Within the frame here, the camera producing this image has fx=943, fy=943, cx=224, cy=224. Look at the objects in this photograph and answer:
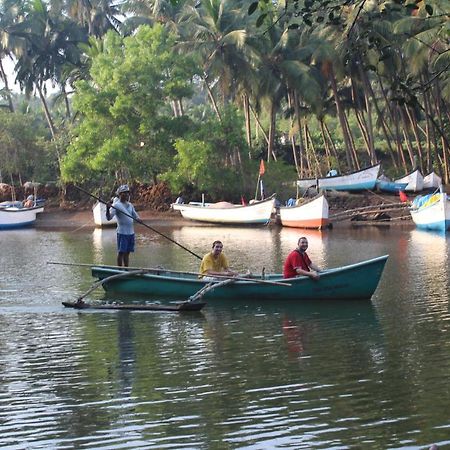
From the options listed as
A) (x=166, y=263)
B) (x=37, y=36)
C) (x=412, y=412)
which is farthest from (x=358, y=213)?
(x=412, y=412)

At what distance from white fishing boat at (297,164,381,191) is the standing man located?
26.6 metres

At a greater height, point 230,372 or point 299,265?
point 299,265

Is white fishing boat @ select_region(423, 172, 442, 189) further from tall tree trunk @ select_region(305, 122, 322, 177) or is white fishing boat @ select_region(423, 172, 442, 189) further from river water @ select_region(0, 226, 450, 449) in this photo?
river water @ select_region(0, 226, 450, 449)

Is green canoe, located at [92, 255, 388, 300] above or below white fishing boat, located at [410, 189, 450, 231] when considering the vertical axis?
below

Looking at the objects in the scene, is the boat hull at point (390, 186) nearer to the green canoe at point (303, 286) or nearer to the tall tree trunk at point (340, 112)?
the tall tree trunk at point (340, 112)

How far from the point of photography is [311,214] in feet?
126

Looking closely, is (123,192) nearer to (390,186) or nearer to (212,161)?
(212,161)

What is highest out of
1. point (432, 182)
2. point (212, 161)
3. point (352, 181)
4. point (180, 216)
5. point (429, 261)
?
point (212, 161)

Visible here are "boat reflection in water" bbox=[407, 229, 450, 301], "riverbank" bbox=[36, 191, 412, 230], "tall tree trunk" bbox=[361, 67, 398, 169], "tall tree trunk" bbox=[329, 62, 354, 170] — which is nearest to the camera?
"boat reflection in water" bbox=[407, 229, 450, 301]

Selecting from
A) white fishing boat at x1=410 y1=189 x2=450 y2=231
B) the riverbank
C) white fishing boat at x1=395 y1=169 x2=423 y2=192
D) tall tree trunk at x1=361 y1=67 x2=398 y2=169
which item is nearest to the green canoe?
white fishing boat at x1=410 y1=189 x2=450 y2=231

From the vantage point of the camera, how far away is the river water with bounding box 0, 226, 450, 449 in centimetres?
898

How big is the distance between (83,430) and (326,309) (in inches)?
309

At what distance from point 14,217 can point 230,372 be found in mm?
33855

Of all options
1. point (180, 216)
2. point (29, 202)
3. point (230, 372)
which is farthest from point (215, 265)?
point (29, 202)
